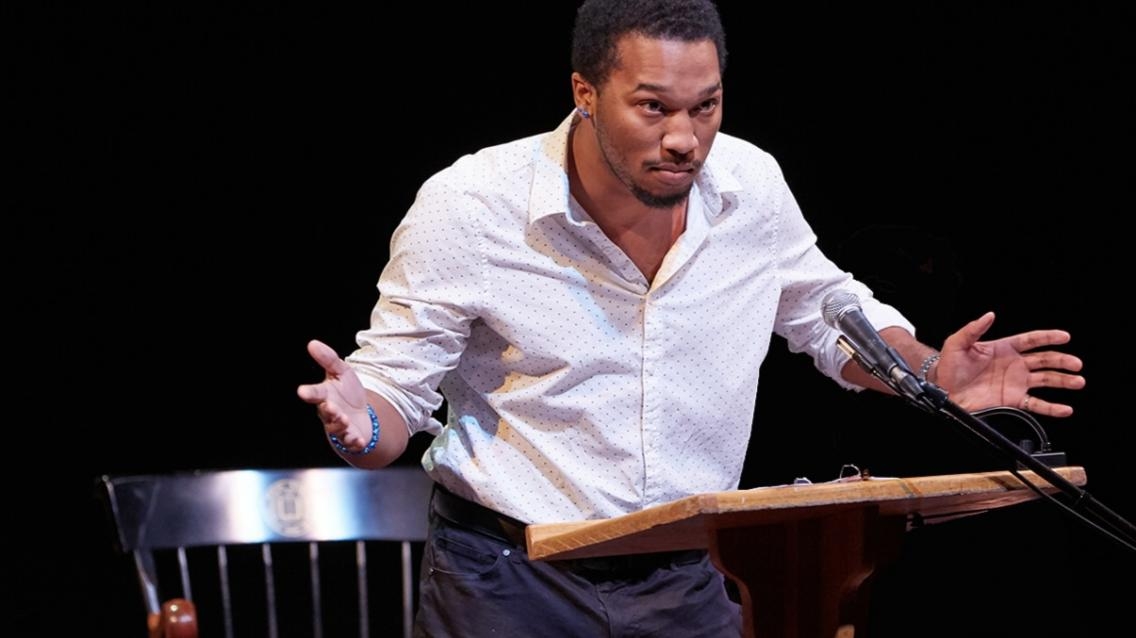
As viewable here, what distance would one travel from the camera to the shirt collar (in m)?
2.14

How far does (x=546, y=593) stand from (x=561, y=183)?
2.02 feet

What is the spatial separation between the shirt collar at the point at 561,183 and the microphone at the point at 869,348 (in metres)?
0.49

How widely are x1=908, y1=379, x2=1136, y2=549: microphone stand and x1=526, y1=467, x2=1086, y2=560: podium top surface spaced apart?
0.12 ft

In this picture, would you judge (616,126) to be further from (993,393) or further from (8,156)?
(8,156)

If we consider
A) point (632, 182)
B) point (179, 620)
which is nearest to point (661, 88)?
point (632, 182)

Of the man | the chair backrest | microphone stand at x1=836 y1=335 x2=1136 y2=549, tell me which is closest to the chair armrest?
the man

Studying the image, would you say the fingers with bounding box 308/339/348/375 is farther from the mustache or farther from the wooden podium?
the mustache

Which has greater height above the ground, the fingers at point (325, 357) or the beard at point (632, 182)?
the beard at point (632, 182)

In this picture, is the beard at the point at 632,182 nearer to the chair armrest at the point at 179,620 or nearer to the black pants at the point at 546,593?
the black pants at the point at 546,593

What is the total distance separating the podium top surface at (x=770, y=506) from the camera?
138 cm

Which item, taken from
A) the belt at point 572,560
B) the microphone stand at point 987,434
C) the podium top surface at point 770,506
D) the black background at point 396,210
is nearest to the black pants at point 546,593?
the belt at point 572,560

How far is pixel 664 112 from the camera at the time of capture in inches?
79.8

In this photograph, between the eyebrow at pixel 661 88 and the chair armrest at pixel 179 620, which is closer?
the eyebrow at pixel 661 88

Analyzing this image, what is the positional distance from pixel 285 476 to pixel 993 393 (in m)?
1.51
